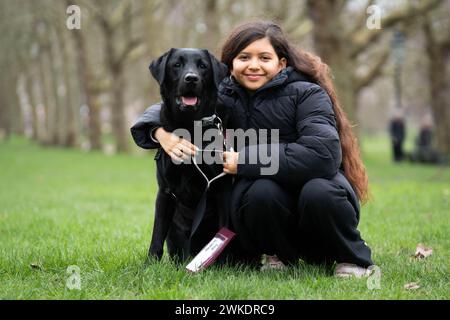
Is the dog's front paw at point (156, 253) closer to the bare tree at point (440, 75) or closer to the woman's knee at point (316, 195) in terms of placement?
the woman's knee at point (316, 195)

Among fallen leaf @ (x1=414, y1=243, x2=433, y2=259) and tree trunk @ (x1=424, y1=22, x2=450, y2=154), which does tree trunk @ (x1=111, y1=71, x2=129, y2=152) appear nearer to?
tree trunk @ (x1=424, y1=22, x2=450, y2=154)

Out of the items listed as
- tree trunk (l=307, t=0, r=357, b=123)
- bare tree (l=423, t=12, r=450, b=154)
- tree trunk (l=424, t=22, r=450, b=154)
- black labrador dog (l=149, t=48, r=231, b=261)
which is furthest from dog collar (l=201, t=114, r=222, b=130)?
tree trunk (l=424, t=22, r=450, b=154)

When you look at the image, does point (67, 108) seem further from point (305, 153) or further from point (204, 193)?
point (305, 153)

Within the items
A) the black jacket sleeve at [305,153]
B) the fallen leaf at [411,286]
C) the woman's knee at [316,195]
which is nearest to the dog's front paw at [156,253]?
the black jacket sleeve at [305,153]

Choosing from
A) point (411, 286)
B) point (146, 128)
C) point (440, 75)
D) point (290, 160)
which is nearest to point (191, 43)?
point (440, 75)

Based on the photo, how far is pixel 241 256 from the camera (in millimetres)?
4113

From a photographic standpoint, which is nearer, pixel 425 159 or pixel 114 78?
pixel 425 159

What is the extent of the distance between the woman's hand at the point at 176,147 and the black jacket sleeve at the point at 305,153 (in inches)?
13.3

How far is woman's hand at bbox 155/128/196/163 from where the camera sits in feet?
12.1

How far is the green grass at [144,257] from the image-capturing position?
3352 mm

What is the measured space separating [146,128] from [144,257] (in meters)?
1.01
